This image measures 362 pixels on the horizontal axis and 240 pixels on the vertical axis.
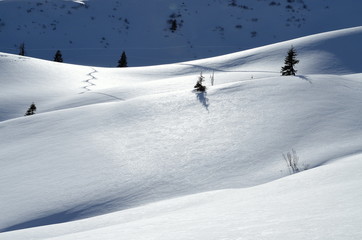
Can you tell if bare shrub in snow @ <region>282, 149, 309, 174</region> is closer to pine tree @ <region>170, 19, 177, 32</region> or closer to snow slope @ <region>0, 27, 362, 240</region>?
snow slope @ <region>0, 27, 362, 240</region>

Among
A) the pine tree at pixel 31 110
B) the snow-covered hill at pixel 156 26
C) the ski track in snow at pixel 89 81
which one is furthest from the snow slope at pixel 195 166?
the snow-covered hill at pixel 156 26

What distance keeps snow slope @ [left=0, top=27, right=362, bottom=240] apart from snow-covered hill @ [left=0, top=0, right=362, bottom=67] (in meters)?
16.5

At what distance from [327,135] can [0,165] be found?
14.7 feet

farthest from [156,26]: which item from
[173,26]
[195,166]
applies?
[195,166]

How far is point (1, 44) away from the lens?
2206 cm

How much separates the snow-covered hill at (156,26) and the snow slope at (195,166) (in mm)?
16460

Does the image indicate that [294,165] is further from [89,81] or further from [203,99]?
[89,81]

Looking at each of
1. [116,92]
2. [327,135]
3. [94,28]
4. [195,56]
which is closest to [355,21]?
[195,56]

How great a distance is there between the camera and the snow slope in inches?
69.2

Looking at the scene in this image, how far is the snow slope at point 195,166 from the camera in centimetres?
176

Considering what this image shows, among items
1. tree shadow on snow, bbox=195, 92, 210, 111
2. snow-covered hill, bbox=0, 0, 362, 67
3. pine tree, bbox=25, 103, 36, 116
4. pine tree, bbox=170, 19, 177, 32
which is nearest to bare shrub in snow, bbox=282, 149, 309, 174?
tree shadow on snow, bbox=195, 92, 210, 111

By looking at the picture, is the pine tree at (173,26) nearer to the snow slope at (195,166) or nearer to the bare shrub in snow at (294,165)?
the snow slope at (195,166)

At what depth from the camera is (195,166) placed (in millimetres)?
3637

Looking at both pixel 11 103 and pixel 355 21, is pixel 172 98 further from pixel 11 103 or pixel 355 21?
pixel 355 21
